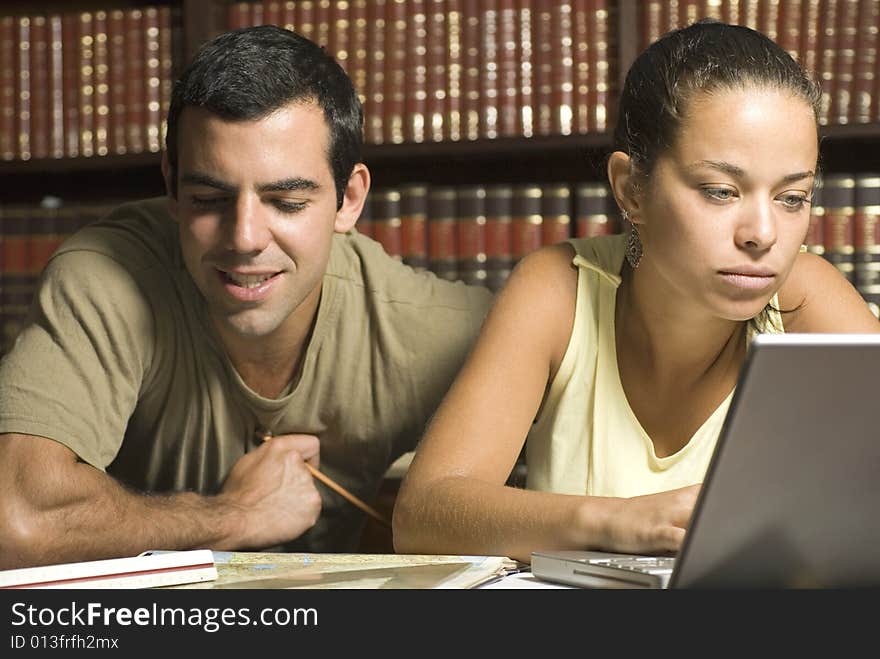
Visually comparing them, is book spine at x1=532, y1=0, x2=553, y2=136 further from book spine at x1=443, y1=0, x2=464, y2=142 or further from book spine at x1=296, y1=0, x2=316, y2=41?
book spine at x1=296, y1=0, x2=316, y2=41

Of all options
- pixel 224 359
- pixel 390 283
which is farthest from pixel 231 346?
pixel 390 283

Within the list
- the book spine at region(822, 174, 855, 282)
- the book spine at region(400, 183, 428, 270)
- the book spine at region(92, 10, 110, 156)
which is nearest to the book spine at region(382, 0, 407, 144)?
the book spine at region(400, 183, 428, 270)

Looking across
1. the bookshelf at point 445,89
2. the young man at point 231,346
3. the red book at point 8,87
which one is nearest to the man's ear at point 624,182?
the young man at point 231,346

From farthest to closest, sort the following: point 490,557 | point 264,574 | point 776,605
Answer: point 490,557 < point 264,574 < point 776,605

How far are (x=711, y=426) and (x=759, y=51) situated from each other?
421 millimetres

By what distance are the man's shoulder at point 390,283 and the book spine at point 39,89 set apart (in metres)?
0.84

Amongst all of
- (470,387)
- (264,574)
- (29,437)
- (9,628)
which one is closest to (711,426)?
(470,387)

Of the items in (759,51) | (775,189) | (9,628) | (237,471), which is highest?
(759,51)

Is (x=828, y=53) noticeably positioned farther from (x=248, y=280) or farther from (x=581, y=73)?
(x=248, y=280)

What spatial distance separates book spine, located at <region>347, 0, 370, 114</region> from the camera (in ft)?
6.54

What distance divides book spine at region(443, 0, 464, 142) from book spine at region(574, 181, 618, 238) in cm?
26

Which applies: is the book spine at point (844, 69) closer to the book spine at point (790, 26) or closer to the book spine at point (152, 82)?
the book spine at point (790, 26)

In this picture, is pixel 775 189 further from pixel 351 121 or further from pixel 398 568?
pixel 351 121

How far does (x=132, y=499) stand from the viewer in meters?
1.30
